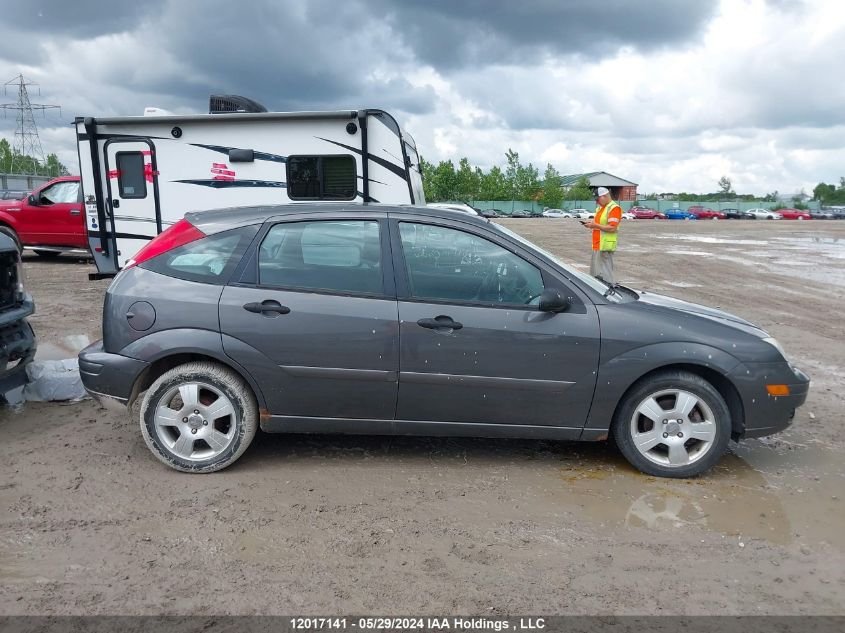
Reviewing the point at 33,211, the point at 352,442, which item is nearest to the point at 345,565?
the point at 352,442

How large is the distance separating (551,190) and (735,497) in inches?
3106

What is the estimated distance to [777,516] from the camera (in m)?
3.56

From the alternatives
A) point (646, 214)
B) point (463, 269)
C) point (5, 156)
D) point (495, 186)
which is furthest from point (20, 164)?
point (463, 269)

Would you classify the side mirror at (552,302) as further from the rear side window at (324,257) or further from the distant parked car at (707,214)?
the distant parked car at (707,214)

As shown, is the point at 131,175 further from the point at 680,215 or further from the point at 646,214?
the point at 680,215

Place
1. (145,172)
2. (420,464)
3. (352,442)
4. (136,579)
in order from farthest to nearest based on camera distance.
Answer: (145,172) → (352,442) → (420,464) → (136,579)

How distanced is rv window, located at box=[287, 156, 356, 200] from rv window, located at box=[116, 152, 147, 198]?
7.73ft

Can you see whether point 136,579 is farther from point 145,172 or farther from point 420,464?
point 145,172

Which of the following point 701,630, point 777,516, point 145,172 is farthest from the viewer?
point 145,172

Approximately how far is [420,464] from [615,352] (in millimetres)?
1428

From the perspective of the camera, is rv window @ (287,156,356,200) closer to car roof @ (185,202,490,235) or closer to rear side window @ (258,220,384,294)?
car roof @ (185,202,490,235)

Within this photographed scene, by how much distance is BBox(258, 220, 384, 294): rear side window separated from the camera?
12.9 ft

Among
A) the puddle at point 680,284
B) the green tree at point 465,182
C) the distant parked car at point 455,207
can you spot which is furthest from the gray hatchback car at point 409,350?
the green tree at point 465,182

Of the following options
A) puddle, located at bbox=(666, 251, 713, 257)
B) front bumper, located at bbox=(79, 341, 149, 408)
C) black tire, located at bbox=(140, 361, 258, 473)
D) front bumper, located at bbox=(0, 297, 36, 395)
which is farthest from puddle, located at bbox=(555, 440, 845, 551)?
puddle, located at bbox=(666, 251, 713, 257)
